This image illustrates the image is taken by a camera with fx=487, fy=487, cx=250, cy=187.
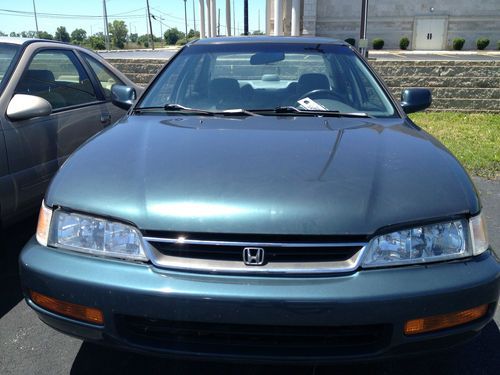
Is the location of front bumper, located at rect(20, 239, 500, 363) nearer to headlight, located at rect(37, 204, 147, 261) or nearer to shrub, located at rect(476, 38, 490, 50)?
headlight, located at rect(37, 204, 147, 261)

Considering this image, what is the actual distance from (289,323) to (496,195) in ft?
13.2

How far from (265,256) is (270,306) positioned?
0.18 meters

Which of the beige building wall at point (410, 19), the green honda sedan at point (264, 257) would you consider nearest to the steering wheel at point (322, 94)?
the green honda sedan at point (264, 257)

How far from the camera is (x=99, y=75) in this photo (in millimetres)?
4672

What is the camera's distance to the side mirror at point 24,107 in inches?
127

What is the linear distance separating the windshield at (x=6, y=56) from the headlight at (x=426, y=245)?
2.99 meters

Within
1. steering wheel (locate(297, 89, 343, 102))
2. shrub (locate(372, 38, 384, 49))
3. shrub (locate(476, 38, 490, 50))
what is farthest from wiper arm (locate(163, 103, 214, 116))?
shrub (locate(476, 38, 490, 50))

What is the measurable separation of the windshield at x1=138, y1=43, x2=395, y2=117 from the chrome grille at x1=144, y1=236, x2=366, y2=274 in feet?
4.48

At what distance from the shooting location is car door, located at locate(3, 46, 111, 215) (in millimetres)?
3296

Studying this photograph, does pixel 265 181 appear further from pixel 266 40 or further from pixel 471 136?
pixel 471 136

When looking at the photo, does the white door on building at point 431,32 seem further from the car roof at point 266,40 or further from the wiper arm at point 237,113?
the wiper arm at point 237,113

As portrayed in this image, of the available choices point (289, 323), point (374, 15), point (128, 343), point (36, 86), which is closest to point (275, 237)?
point (289, 323)

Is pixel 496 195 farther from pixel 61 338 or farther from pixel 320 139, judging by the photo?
pixel 61 338

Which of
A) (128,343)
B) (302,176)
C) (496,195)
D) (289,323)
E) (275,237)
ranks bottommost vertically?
(496,195)
